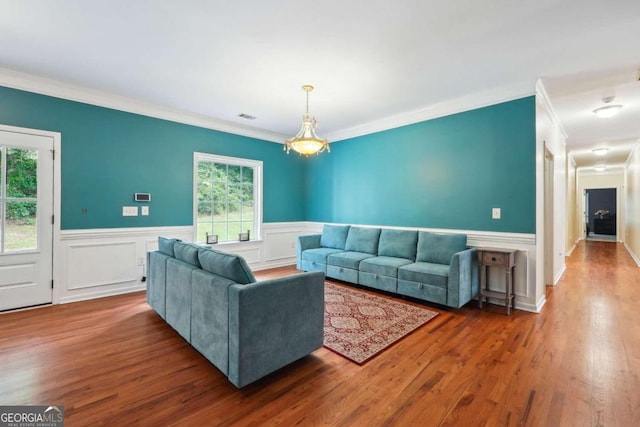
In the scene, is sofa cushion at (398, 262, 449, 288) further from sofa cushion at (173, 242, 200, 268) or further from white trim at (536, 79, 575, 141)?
sofa cushion at (173, 242, 200, 268)

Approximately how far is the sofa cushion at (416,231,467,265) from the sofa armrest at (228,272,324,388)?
7.31ft

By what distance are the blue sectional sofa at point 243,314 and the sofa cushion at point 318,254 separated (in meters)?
2.49

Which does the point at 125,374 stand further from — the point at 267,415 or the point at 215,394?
the point at 267,415

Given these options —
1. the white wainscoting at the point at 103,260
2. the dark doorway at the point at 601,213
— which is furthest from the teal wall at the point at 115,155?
the dark doorway at the point at 601,213

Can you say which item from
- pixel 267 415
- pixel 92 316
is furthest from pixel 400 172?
pixel 92 316

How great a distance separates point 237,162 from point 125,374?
3.86m

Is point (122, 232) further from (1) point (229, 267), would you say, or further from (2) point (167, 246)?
(1) point (229, 267)

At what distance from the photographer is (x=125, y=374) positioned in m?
2.15

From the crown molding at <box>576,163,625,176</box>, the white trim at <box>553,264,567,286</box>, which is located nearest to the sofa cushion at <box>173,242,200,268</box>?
the white trim at <box>553,264,567,286</box>

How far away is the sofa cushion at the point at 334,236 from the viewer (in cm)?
529

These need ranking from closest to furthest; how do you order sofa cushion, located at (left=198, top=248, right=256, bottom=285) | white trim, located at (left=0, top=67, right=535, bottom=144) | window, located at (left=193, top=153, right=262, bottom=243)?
1. sofa cushion, located at (left=198, top=248, right=256, bottom=285)
2. white trim, located at (left=0, top=67, right=535, bottom=144)
3. window, located at (left=193, top=153, right=262, bottom=243)

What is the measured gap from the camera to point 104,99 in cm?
388

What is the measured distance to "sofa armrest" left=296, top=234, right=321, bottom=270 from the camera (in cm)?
532

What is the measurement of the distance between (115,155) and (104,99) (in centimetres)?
75
